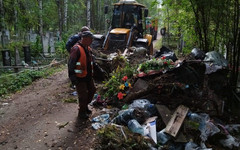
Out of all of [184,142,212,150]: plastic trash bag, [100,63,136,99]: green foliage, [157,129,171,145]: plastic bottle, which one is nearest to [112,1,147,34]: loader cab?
[100,63,136,99]: green foliage

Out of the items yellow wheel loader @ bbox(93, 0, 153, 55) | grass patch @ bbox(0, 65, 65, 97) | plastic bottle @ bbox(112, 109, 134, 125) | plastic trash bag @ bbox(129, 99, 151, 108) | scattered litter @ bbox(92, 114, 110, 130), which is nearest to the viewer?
plastic bottle @ bbox(112, 109, 134, 125)

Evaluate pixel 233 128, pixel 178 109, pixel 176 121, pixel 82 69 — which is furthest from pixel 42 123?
pixel 233 128

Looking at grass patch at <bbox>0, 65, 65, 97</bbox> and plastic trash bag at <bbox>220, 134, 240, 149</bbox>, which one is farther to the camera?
grass patch at <bbox>0, 65, 65, 97</bbox>

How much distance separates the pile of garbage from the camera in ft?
11.2

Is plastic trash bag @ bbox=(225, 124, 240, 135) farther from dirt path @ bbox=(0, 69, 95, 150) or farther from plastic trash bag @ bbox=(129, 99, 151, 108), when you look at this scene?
dirt path @ bbox=(0, 69, 95, 150)

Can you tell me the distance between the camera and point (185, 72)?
443 centimetres

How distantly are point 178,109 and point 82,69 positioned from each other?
2.08m

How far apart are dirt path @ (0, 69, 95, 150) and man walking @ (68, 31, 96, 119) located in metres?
0.50

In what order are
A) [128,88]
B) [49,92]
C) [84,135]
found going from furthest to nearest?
[49,92] < [128,88] < [84,135]

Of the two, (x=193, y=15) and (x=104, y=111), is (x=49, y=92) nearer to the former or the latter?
(x=104, y=111)

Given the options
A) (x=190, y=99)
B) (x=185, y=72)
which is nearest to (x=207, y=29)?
(x=185, y=72)

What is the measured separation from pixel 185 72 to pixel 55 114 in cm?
311

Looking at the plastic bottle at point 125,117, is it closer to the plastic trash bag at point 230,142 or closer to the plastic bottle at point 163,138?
the plastic bottle at point 163,138

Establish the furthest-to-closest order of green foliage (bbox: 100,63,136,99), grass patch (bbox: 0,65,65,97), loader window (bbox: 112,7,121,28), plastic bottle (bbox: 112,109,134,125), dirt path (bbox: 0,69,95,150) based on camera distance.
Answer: loader window (bbox: 112,7,121,28), grass patch (bbox: 0,65,65,97), green foliage (bbox: 100,63,136,99), plastic bottle (bbox: 112,109,134,125), dirt path (bbox: 0,69,95,150)
